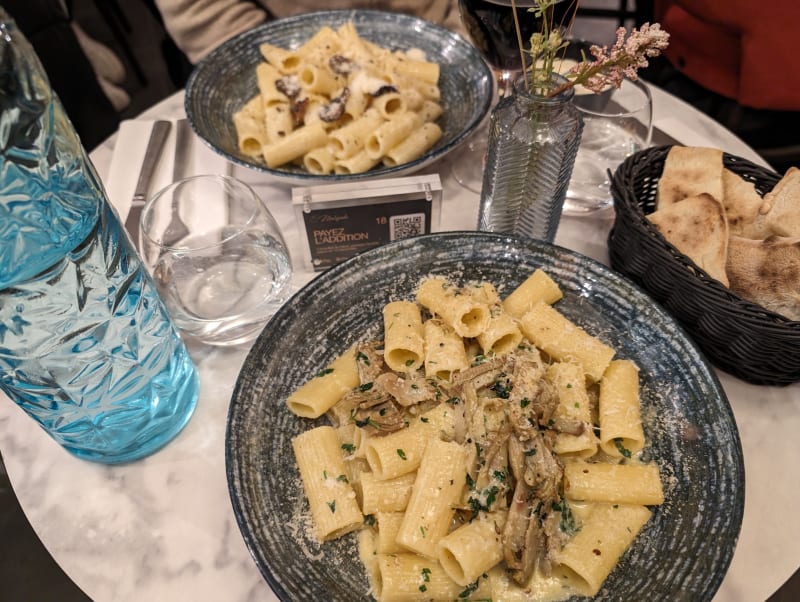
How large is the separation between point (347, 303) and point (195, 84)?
0.87 metres

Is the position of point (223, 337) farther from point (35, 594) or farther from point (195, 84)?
point (35, 594)

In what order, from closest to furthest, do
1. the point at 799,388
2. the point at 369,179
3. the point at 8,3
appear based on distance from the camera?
the point at 799,388 → the point at 369,179 → the point at 8,3

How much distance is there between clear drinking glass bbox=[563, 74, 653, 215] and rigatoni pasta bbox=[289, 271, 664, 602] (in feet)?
1.54

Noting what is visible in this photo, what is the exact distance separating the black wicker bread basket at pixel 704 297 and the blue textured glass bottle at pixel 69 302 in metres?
0.90

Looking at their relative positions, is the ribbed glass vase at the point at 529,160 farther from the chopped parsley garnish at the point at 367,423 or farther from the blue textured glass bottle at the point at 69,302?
the blue textured glass bottle at the point at 69,302

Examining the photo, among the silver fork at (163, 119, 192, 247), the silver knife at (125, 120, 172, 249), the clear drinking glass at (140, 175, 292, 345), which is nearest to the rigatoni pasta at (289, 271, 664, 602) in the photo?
the clear drinking glass at (140, 175, 292, 345)

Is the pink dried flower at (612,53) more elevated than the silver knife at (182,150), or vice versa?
the pink dried flower at (612,53)

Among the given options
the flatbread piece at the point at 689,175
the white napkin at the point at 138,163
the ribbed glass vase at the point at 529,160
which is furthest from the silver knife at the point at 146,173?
the flatbread piece at the point at 689,175

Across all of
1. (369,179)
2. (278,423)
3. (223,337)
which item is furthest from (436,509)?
(369,179)

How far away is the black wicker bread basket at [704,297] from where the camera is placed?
1.03 metres

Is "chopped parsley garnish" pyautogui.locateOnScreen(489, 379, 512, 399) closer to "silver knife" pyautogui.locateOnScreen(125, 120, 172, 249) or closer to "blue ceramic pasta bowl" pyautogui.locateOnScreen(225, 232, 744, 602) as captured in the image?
"blue ceramic pasta bowl" pyautogui.locateOnScreen(225, 232, 744, 602)

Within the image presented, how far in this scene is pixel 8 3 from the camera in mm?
2145

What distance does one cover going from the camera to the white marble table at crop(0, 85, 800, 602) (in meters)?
0.96

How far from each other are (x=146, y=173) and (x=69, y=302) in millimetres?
774
